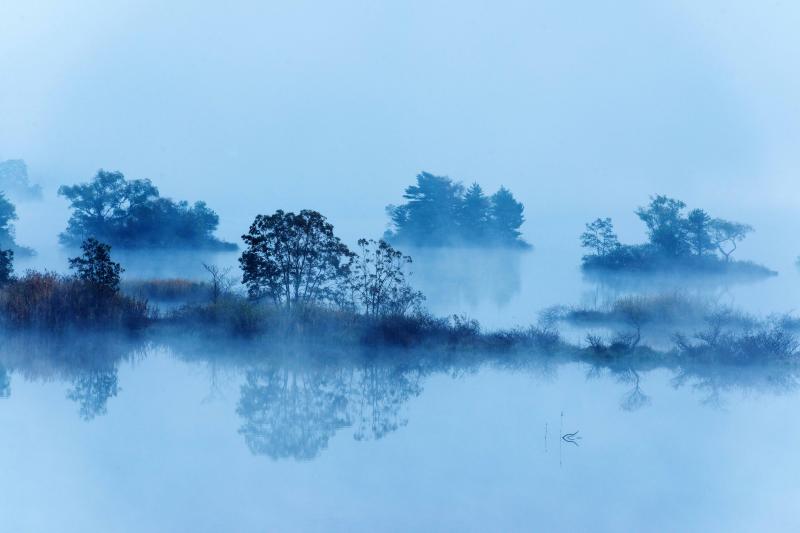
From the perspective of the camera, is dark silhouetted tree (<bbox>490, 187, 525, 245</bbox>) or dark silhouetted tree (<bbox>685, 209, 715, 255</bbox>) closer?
dark silhouetted tree (<bbox>685, 209, 715, 255</bbox>)

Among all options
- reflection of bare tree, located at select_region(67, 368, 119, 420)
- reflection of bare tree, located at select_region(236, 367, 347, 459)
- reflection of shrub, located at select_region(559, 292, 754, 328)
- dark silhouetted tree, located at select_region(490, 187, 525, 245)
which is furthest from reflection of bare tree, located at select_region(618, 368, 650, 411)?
dark silhouetted tree, located at select_region(490, 187, 525, 245)

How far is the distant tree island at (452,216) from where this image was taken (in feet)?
122

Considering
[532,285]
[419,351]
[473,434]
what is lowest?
[473,434]

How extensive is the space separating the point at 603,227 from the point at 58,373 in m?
23.1

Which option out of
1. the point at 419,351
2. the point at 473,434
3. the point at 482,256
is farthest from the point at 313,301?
the point at 482,256

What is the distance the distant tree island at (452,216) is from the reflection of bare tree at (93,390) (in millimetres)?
26339

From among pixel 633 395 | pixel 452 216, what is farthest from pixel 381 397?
pixel 452 216

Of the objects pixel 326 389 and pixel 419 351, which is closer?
pixel 326 389

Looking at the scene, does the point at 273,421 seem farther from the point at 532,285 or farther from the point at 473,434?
the point at 532,285

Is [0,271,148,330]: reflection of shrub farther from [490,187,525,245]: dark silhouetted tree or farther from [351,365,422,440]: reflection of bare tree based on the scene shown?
[490,187,525,245]: dark silhouetted tree

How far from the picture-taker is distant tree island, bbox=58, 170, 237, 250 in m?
31.5

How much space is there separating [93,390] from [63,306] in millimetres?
3547

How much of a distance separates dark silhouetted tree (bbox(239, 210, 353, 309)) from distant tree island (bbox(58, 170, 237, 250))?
18.6 m

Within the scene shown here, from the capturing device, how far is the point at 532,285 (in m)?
25.7
